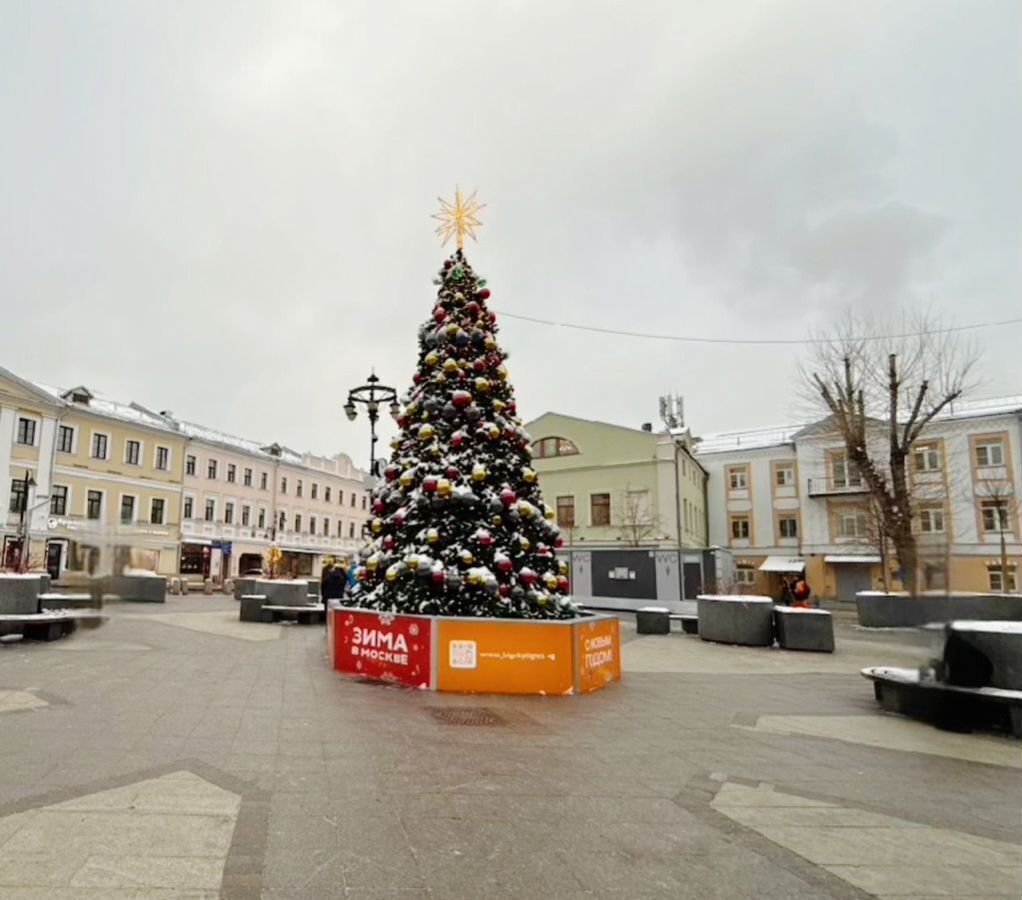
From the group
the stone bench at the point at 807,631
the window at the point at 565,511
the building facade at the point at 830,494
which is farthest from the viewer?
the window at the point at 565,511

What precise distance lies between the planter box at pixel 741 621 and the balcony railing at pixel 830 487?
31242 mm

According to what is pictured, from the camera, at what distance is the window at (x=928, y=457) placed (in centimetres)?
3431

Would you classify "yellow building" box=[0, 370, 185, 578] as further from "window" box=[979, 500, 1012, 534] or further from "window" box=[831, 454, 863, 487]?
"window" box=[979, 500, 1012, 534]

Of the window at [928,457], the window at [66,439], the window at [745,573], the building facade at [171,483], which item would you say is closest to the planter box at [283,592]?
→ the building facade at [171,483]

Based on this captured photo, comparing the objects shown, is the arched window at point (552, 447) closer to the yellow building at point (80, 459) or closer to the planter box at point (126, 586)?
the yellow building at point (80, 459)

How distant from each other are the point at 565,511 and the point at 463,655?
32.2 m

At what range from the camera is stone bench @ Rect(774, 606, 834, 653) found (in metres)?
14.0

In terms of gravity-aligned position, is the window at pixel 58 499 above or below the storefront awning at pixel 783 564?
above

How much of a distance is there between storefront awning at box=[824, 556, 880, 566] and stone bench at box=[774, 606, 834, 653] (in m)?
30.2

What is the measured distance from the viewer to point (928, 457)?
36.5 m

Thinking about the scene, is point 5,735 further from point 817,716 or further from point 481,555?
point 817,716

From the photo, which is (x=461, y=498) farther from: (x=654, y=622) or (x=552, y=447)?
(x=552, y=447)

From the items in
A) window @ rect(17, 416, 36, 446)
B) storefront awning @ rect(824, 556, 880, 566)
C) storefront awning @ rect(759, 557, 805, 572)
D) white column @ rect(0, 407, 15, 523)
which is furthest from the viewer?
storefront awning @ rect(759, 557, 805, 572)

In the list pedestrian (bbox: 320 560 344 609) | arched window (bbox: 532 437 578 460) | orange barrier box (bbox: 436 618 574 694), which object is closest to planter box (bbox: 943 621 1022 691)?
orange barrier box (bbox: 436 618 574 694)
